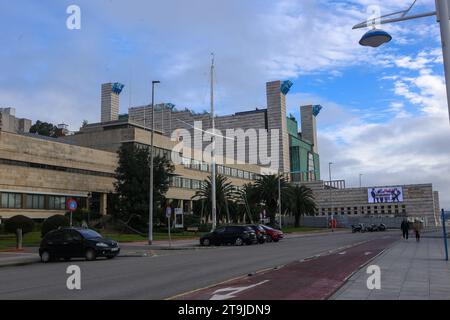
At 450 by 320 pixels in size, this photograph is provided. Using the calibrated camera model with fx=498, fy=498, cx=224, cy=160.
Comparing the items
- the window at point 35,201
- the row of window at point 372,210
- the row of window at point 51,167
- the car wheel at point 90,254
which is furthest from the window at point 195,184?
the car wheel at point 90,254

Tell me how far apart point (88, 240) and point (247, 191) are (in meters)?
60.7

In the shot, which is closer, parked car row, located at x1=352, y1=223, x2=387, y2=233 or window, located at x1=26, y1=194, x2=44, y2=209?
window, located at x1=26, y1=194, x2=44, y2=209

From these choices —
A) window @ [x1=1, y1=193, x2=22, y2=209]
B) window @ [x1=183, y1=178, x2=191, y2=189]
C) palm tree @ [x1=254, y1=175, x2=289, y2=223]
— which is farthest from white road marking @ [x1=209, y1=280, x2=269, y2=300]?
window @ [x1=183, y1=178, x2=191, y2=189]

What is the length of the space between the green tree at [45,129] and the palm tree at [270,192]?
2303 inches

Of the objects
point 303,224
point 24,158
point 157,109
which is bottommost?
point 303,224

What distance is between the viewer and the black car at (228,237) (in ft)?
118


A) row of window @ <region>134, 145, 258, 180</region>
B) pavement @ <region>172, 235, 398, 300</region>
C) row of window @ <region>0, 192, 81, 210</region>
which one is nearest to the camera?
pavement @ <region>172, 235, 398, 300</region>

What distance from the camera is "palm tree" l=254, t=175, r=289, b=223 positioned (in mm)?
79250

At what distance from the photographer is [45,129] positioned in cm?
11688

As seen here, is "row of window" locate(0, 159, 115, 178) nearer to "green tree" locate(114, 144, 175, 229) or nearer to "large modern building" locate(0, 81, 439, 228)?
"large modern building" locate(0, 81, 439, 228)

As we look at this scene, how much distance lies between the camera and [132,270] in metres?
17.6

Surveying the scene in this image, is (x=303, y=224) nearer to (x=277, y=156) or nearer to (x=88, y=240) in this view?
(x=277, y=156)
